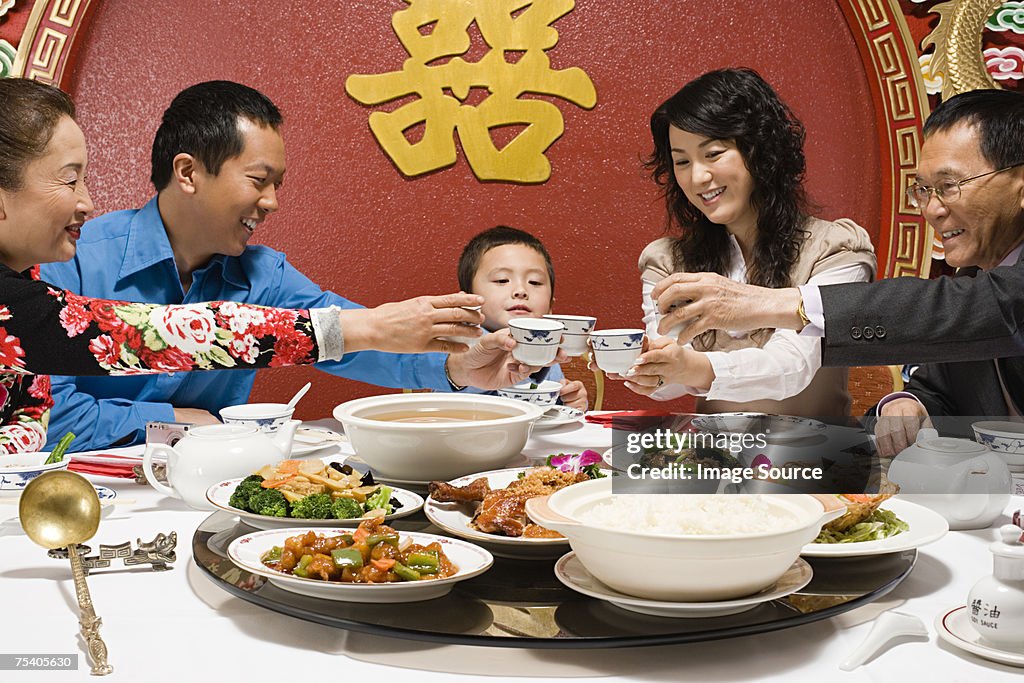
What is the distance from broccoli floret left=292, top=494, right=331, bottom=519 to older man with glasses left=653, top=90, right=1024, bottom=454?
799 millimetres

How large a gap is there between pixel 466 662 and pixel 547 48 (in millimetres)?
3378

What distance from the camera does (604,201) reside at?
3.96 meters

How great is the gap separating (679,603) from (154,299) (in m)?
2.02

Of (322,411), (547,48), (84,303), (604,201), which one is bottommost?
(322,411)

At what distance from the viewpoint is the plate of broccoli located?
3.83 feet

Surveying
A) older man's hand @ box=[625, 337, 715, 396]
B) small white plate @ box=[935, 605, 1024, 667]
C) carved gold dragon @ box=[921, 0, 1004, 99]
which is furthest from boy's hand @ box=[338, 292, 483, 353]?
carved gold dragon @ box=[921, 0, 1004, 99]

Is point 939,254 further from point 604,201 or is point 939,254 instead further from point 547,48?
point 547,48

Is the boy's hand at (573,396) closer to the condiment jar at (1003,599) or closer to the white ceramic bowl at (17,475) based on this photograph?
the white ceramic bowl at (17,475)

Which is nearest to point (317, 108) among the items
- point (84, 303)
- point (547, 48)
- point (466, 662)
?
point (547, 48)

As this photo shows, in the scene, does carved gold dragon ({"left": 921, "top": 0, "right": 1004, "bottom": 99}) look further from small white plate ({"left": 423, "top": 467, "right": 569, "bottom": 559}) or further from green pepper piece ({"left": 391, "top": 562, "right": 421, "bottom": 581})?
green pepper piece ({"left": 391, "top": 562, "right": 421, "bottom": 581})

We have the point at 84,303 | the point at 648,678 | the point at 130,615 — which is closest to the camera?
the point at 648,678

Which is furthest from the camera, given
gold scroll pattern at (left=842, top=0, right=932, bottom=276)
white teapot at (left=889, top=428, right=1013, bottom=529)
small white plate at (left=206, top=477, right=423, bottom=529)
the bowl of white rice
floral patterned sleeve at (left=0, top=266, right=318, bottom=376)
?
gold scroll pattern at (left=842, top=0, right=932, bottom=276)

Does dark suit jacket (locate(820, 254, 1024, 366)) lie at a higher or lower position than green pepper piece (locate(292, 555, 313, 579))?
higher

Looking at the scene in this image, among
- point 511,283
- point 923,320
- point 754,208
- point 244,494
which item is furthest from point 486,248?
point 244,494
